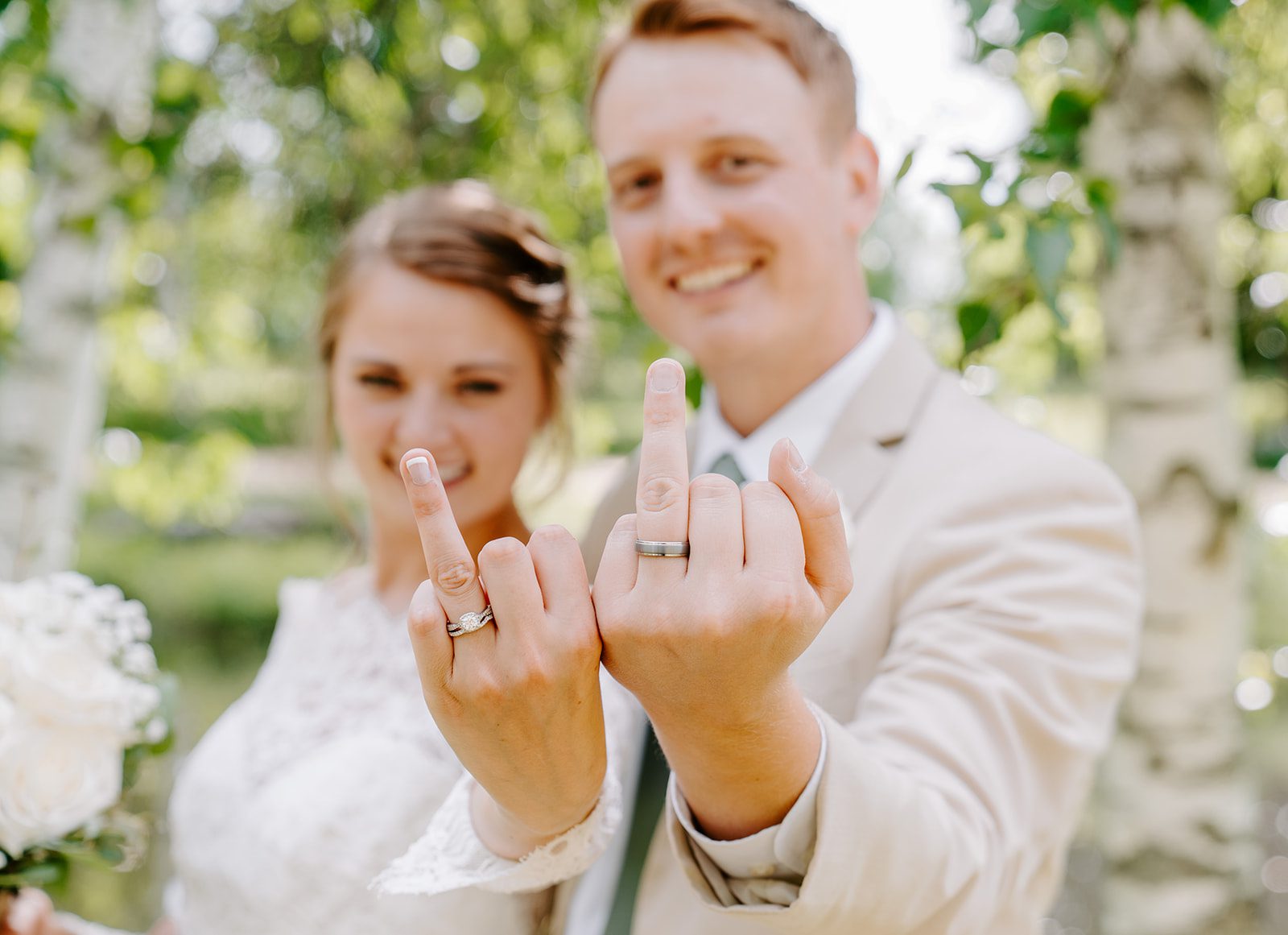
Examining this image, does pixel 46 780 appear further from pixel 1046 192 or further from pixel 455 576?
pixel 1046 192

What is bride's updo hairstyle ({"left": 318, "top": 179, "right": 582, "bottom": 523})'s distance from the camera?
192 cm

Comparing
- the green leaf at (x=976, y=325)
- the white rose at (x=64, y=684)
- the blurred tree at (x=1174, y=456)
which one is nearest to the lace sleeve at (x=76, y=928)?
the white rose at (x=64, y=684)

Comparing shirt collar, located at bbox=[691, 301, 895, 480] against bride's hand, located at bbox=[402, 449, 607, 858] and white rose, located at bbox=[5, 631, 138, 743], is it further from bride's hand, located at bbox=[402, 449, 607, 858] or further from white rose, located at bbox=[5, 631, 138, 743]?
white rose, located at bbox=[5, 631, 138, 743]

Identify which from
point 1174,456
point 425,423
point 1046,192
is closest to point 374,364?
point 425,423

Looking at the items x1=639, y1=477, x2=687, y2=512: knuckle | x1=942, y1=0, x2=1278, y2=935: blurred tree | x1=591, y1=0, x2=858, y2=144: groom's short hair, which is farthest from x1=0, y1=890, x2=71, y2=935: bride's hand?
x1=942, y1=0, x2=1278, y2=935: blurred tree

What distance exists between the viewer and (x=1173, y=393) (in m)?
2.22

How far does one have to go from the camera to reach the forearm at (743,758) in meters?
0.91

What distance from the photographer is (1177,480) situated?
7.38ft

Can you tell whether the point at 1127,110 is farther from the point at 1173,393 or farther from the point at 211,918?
the point at 211,918

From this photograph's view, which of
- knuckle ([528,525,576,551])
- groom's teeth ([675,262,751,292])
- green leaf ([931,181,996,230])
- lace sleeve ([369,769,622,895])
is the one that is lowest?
lace sleeve ([369,769,622,895])

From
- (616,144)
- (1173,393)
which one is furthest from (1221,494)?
(616,144)

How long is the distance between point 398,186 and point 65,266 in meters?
1.35

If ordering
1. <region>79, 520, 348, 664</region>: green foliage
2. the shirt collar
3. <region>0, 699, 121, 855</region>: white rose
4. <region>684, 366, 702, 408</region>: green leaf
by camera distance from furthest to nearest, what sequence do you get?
1. <region>79, 520, 348, 664</region>: green foliage
2. <region>684, 366, 702, 408</region>: green leaf
3. the shirt collar
4. <region>0, 699, 121, 855</region>: white rose

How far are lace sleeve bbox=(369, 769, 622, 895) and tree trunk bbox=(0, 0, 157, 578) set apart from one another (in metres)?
1.68
